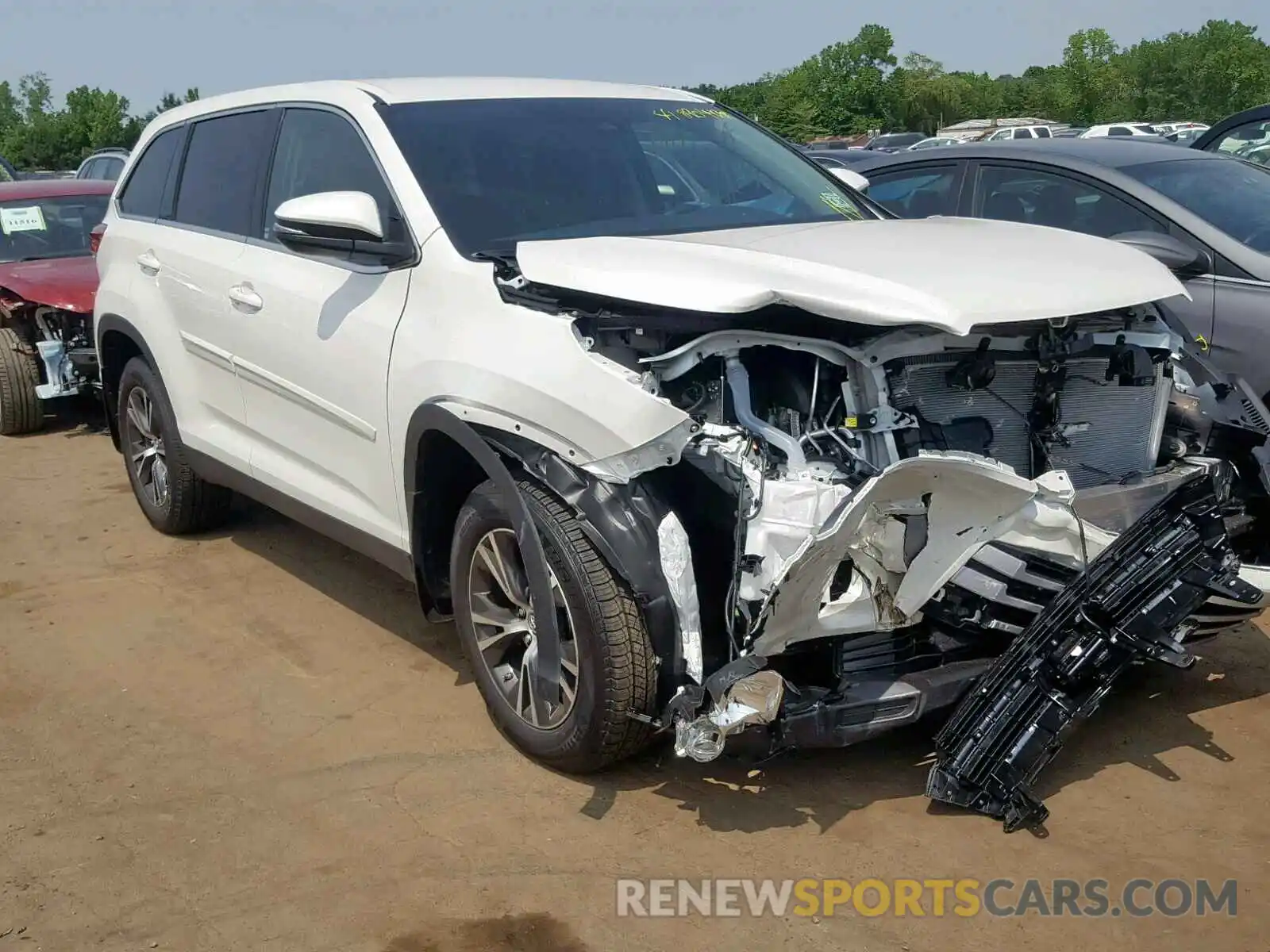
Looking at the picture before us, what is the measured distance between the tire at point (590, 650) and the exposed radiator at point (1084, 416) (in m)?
1.08

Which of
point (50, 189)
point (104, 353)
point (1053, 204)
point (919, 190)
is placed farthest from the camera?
point (50, 189)

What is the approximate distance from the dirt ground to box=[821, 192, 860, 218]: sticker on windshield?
189cm

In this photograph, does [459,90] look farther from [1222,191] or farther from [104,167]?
[104,167]

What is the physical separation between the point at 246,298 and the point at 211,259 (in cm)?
43

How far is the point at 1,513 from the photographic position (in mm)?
6746

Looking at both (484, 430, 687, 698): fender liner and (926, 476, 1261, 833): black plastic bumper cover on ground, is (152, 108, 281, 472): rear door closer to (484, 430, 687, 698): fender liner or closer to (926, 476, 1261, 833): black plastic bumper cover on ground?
(484, 430, 687, 698): fender liner

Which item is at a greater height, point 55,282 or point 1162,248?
point 1162,248

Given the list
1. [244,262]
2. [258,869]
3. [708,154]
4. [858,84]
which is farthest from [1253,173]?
[858,84]

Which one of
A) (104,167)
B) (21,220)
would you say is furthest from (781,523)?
(104,167)

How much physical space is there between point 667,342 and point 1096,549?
4.15 feet

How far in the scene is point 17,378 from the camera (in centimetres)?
841

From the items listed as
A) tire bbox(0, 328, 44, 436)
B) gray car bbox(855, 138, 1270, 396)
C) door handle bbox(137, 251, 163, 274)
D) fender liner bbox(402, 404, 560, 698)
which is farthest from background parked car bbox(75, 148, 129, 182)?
fender liner bbox(402, 404, 560, 698)

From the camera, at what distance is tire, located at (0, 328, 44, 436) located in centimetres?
838

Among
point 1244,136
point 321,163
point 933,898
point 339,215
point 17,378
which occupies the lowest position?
point 933,898
